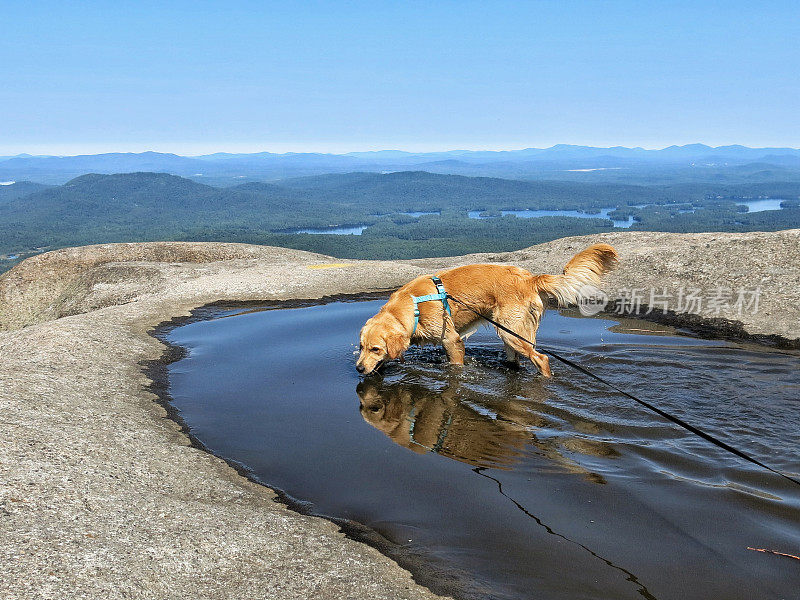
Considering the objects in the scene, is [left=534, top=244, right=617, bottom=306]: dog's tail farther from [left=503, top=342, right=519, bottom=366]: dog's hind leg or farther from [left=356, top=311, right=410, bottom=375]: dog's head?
[left=356, top=311, right=410, bottom=375]: dog's head

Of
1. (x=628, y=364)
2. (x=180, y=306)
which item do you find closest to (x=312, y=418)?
(x=628, y=364)

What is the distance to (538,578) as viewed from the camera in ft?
16.6

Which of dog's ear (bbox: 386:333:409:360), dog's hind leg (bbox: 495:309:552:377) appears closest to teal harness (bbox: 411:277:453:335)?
dog's ear (bbox: 386:333:409:360)

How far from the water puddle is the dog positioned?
0.60 m

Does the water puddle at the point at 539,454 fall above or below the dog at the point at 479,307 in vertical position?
below

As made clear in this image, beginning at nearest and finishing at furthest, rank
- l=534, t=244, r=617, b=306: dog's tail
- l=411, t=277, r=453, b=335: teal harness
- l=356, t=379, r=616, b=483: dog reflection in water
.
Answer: l=356, t=379, r=616, b=483: dog reflection in water
l=534, t=244, r=617, b=306: dog's tail
l=411, t=277, r=453, b=335: teal harness

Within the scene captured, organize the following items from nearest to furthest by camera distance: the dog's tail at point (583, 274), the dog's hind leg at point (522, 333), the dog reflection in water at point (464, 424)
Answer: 1. the dog reflection in water at point (464, 424)
2. the dog's tail at point (583, 274)
3. the dog's hind leg at point (522, 333)

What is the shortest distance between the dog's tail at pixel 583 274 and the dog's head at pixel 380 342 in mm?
2566

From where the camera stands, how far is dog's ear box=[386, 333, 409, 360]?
10.0 metres

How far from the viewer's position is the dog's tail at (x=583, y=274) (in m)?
9.95

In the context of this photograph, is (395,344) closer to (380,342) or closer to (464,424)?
(380,342)

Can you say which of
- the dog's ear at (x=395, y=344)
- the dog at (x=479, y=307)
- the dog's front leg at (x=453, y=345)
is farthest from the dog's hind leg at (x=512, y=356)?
the dog's ear at (x=395, y=344)

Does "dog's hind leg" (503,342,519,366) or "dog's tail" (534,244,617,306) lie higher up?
"dog's tail" (534,244,617,306)

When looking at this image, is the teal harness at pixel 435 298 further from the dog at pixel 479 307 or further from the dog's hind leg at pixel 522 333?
the dog's hind leg at pixel 522 333
